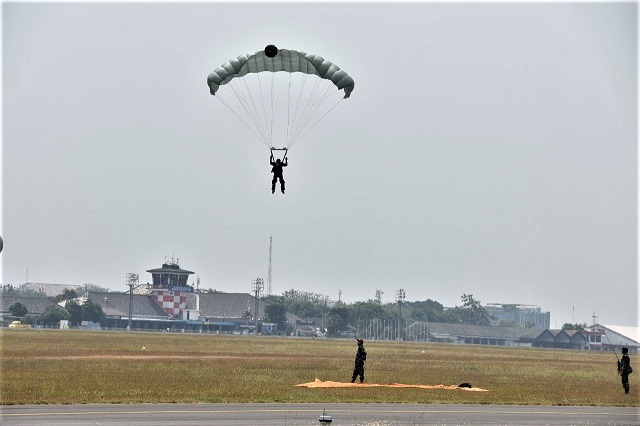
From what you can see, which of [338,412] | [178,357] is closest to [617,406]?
[338,412]

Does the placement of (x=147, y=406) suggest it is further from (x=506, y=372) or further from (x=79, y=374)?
(x=506, y=372)

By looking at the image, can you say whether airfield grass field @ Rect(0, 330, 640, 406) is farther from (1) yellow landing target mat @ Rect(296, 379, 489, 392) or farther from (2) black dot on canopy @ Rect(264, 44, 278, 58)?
(2) black dot on canopy @ Rect(264, 44, 278, 58)

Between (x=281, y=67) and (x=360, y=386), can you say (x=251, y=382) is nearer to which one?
(x=360, y=386)

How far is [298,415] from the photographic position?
3050 cm

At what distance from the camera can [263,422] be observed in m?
28.7

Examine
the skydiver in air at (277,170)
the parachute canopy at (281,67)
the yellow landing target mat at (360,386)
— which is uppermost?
the parachute canopy at (281,67)

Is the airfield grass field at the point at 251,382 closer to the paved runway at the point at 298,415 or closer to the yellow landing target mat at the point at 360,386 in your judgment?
the yellow landing target mat at the point at 360,386

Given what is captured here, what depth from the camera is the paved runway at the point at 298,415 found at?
2852 centimetres

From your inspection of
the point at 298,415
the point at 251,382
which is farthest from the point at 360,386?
the point at 298,415

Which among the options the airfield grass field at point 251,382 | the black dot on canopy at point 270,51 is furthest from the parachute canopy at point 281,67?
the airfield grass field at point 251,382

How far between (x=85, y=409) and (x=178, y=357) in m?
36.2

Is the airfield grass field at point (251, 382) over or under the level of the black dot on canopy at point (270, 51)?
under

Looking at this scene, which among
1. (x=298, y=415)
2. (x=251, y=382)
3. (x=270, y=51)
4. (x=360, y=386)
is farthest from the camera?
(x=251, y=382)

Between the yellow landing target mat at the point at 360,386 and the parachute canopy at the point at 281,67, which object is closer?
the parachute canopy at the point at 281,67
